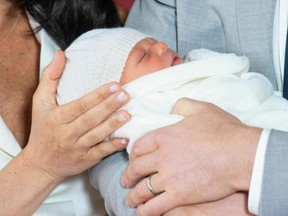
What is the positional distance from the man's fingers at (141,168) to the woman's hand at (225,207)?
12 centimetres

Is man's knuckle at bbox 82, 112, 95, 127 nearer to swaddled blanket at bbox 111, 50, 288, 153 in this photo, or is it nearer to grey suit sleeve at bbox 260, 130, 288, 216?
swaddled blanket at bbox 111, 50, 288, 153

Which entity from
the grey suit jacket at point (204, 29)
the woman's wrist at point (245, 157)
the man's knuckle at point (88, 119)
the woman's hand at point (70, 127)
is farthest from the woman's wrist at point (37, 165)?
the woman's wrist at point (245, 157)

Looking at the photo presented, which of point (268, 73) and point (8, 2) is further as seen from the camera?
point (8, 2)

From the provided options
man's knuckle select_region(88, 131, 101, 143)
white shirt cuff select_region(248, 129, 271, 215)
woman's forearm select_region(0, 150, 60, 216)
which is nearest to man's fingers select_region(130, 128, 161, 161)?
man's knuckle select_region(88, 131, 101, 143)

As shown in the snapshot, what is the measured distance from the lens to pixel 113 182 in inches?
53.1

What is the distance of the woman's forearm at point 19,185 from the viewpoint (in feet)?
4.78

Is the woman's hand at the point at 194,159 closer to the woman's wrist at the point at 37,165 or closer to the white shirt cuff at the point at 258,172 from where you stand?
the white shirt cuff at the point at 258,172

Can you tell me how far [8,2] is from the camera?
182 centimetres

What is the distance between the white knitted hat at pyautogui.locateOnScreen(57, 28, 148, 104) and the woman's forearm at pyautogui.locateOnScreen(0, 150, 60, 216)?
0.21m

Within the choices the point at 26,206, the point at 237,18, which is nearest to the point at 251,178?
the point at 237,18

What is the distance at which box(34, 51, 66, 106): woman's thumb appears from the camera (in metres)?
1.35

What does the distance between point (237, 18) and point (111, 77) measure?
39 centimetres

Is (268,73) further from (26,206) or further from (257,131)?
(26,206)

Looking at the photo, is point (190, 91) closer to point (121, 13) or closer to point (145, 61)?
point (145, 61)
